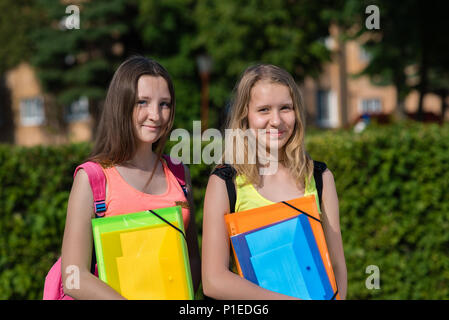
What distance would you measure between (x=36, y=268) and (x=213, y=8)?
657 inches

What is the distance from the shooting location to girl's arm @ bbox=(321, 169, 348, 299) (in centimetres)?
202

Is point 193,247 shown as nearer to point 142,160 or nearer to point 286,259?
point 142,160

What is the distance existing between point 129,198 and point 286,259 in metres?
0.69

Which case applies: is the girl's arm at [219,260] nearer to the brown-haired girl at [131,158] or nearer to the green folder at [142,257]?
the green folder at [142,257]

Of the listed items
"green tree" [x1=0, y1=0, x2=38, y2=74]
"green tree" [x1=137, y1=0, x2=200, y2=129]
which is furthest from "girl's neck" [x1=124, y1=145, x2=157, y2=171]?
"green tree" [x1=0, y1=0, x2=38, y2=74]

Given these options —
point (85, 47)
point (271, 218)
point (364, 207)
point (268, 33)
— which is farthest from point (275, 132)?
point (85, 47)

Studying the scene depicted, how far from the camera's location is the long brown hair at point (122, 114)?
2053 mm

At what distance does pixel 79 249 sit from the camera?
186 centimetres

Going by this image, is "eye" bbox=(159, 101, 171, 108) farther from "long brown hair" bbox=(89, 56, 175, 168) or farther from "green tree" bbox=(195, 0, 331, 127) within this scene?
"green tree" bbox=(195, 0, 331, 127)

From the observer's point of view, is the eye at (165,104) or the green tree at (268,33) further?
the green tree at (268,33)

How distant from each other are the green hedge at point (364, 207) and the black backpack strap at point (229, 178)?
2.56 m

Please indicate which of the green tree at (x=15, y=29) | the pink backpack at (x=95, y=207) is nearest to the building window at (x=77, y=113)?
the green tree at (x=15, y=29)

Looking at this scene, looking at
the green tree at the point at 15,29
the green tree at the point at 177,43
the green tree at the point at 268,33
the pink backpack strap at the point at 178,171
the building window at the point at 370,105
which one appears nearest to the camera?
the pink backpack strap at the point at 178,171

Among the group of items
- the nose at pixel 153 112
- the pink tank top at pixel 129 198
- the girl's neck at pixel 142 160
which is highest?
the nose at pixel 153 112
